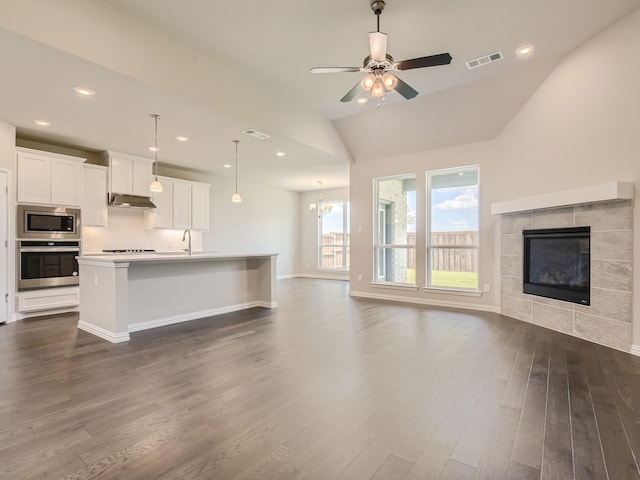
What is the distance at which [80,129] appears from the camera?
16.3 ft

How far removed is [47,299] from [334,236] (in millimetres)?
7334

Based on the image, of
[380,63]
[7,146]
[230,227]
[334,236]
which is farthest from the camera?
[334,236]

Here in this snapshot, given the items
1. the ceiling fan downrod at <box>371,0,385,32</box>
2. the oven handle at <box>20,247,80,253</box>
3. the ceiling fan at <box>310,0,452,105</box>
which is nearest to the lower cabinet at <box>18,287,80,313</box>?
the oven handle at <box>20,247,80,253</box>

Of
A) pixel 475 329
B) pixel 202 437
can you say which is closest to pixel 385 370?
pixel 202 437

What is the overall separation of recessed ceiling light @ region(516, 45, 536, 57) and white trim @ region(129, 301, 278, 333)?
4.96m

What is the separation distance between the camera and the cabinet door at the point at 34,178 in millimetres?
4988

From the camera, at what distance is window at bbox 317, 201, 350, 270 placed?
1042 cm

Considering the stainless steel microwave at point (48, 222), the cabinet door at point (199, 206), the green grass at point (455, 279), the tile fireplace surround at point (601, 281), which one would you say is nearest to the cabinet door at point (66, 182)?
the stainless steel microwave at point (48, 222)

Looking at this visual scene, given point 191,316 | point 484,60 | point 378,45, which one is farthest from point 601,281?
point 191,316

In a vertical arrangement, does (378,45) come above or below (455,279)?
above

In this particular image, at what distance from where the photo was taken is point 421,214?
6.29m

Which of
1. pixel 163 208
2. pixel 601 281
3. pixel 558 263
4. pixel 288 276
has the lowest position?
pixel 288 276

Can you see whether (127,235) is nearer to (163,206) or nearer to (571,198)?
(163,206)

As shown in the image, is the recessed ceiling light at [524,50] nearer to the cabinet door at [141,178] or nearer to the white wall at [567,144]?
the white wall at [567,144]
